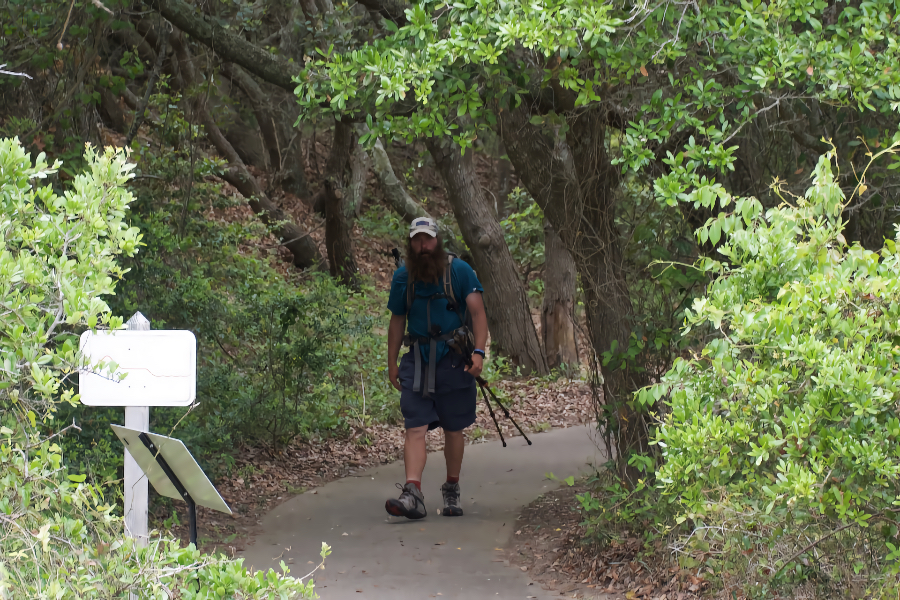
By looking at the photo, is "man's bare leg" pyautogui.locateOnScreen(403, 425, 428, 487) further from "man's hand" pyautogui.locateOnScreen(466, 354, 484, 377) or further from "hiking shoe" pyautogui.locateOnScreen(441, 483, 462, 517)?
"man's hand" pyautogui.locateOnScreen(466, 354, 484, 377)

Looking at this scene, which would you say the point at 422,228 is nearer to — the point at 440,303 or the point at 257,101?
the point at 440,303

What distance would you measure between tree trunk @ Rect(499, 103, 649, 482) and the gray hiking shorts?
105cm

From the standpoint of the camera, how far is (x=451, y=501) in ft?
20.3

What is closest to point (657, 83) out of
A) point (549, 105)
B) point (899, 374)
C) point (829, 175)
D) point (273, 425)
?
point (549, 105)

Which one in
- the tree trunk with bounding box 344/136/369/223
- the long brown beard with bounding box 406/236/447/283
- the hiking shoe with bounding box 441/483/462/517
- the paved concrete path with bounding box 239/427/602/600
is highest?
the tree trunk with bounding box 344/136/369/223

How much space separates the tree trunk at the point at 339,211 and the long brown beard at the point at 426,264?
858cm

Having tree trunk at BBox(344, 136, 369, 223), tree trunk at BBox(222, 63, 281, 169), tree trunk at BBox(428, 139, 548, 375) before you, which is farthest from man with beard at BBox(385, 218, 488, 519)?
tree trunk at BBox(344, 136, 369, 223)

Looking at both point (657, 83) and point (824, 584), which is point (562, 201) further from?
point (824, 584)

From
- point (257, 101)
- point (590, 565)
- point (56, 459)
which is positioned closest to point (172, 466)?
point (56, 459)

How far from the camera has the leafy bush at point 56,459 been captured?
2.33m

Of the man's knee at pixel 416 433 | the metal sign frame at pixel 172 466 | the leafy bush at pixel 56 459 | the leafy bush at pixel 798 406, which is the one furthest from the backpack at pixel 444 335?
the leafy bush at pixel 56 459

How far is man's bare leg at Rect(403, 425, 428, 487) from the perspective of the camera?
592 centimetres

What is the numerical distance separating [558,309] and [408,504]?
275 inches

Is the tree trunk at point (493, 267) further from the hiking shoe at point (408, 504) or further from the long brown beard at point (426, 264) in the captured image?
the hiking shoe at point (408, 504)
